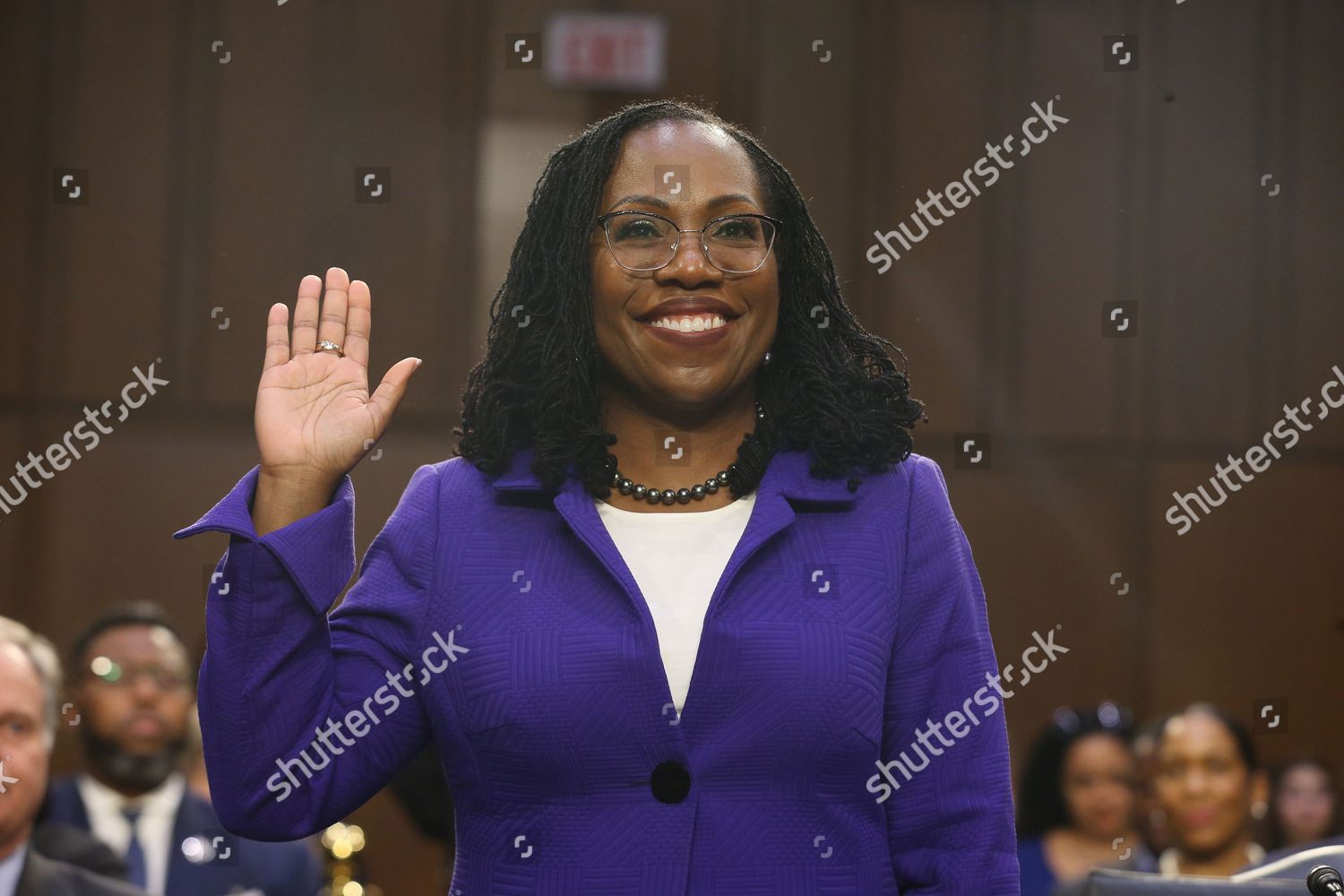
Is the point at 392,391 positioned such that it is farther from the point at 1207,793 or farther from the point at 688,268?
the point at 1207,793

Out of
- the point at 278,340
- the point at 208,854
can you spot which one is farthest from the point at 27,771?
the point at 278,340

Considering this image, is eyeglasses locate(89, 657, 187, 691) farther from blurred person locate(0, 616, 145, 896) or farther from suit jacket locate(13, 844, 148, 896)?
suit jacket locate(13, 844, 148, 896)

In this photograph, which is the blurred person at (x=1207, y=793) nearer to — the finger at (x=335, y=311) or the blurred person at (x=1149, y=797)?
the blurred person at (x=1149, y=797)

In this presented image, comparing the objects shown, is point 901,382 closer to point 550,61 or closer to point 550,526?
point 550,526

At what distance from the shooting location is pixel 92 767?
3.21 m

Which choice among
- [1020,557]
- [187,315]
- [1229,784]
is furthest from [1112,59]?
[187,315]

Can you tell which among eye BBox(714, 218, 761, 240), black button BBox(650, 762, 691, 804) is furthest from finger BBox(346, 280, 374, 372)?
black button BBox(650, 762, 691, 804)

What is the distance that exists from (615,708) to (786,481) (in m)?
0.30

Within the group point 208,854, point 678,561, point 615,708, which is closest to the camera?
point 615,708

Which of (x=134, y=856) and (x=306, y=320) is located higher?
(x=306, y=320)

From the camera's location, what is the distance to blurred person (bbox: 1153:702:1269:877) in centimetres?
335

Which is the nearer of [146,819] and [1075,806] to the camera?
[146,819]

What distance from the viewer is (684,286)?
1443 mm

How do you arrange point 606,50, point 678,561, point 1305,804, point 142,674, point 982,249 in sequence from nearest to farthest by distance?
point 678,561
point 142,674
point 1305,804
point 606,50
point 982,249
